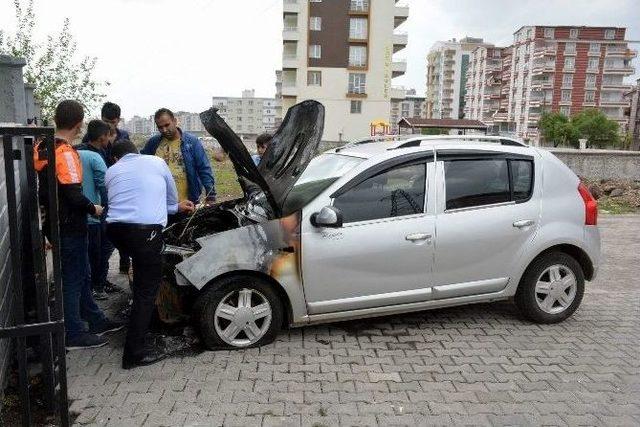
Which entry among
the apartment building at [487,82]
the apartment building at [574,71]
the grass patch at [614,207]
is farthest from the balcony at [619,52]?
the grass patch at [614,207]

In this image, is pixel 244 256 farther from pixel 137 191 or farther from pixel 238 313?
pixel 137 191

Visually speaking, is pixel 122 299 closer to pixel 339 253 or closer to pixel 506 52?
pixel 339 253

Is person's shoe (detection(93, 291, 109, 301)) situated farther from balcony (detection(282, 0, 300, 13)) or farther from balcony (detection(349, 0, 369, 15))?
balcony (detection(349, 0, 369, 15))

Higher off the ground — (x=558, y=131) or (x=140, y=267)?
(x=558, y=131)

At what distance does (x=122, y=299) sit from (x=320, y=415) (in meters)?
3.29

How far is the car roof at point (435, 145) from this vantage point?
4.79m

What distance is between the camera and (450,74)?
4936 inches

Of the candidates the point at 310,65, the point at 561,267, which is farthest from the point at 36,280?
the point at 310,65

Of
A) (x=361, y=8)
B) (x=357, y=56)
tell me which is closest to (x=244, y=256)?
(x=357, y=56)

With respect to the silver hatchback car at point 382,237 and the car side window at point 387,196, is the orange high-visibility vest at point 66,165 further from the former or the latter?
the car side window at point 387,196

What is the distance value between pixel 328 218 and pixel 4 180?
233 cm

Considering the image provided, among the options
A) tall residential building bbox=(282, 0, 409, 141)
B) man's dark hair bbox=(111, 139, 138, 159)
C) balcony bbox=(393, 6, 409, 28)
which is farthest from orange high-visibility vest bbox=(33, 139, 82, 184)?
balcony bbox=(393, 6, 409, 28)

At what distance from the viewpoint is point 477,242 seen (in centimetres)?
470

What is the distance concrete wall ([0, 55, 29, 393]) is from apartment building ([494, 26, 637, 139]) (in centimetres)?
8827
